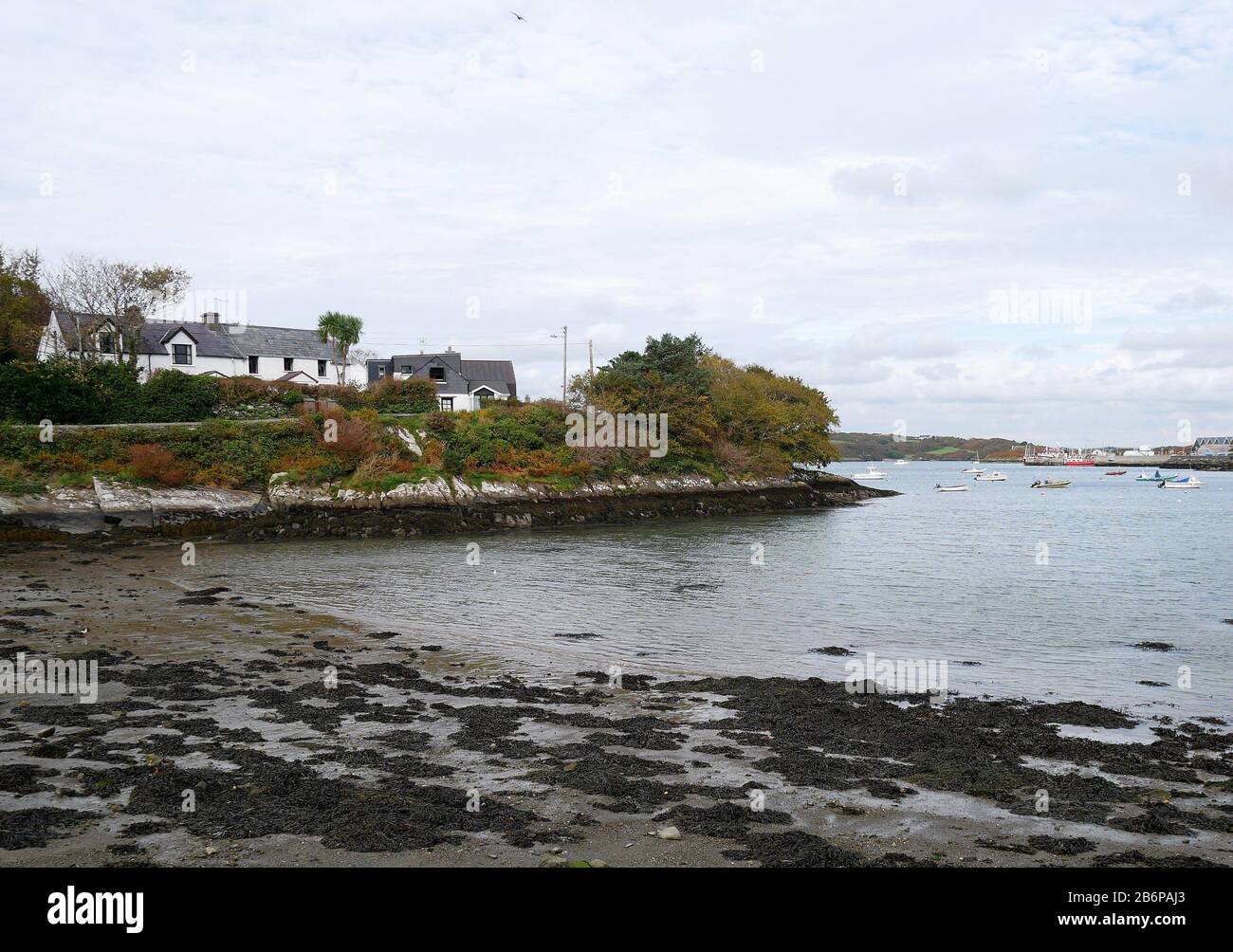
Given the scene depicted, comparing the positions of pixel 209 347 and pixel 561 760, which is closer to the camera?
pixel 561 760

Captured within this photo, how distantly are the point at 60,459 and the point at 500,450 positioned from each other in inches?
1006

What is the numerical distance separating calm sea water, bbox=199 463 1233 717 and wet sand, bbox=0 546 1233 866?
2.89 m

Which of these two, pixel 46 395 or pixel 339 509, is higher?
pixel 46 395

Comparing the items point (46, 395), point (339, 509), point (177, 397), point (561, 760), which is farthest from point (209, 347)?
point (561, 760)

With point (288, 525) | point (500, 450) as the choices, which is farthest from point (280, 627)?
point (500, 450)

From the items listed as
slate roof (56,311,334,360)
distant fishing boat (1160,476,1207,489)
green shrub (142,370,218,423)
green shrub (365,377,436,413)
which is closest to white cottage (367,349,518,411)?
slate roof (56,311,334,360)

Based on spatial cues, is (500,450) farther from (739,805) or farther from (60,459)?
(739,805)

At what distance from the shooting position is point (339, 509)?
159 ft

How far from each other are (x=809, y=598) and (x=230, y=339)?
61002mm

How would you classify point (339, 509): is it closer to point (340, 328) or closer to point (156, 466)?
point (156, 466)

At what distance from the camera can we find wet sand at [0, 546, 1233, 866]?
806 cm

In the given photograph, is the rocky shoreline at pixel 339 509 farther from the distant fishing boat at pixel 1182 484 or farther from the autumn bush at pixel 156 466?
the distant fishing boat at pixel 1182 484

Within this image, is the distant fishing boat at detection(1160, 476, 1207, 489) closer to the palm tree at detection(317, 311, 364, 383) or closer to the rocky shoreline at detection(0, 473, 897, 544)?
the rocky shoreline at detection(0, 473, 897, 544)
